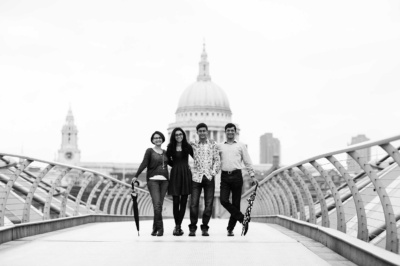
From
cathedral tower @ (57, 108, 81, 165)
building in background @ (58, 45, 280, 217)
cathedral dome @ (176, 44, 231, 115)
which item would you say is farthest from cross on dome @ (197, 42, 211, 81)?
cathedral tower @ (57, 108, 81, 165)

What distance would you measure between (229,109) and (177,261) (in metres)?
139

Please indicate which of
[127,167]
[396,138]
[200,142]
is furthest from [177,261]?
[127,167]

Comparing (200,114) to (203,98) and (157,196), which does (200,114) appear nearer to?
(203,98)

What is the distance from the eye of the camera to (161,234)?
9797 millimetres

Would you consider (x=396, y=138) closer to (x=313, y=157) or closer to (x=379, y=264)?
(x=379, y=264)

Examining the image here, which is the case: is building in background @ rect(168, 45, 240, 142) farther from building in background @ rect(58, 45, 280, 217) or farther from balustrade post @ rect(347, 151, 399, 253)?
balustrade post @ rect(347, 151, 399, 253)

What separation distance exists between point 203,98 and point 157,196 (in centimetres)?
13319

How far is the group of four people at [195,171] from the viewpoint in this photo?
9773mm

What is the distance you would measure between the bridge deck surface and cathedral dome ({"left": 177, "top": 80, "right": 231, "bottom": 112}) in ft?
431

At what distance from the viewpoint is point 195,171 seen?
9.80m

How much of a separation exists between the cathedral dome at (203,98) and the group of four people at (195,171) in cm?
13030

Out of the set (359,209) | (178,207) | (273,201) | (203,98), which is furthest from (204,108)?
(359,209)

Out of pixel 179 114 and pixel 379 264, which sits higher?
pixel 179 114

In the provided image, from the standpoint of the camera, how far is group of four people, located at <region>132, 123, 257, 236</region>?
32.1ft
